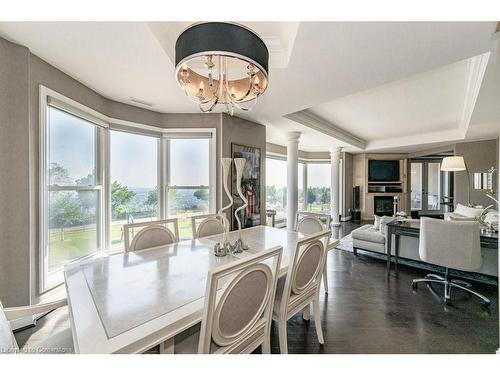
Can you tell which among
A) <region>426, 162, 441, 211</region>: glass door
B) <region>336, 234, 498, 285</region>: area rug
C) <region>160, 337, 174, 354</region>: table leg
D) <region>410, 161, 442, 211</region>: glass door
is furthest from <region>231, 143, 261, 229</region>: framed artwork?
<region>426, 162, 441, 211</region>: glass door

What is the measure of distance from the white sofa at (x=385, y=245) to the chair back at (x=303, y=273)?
228 cm

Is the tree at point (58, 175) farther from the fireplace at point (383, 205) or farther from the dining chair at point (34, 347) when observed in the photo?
the fireplace at point (383, 205)

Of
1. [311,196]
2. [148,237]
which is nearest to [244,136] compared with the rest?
[148,237]

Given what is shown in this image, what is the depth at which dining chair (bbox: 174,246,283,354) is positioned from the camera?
35.3 inches

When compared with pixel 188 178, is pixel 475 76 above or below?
above

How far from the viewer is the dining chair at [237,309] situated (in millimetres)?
897

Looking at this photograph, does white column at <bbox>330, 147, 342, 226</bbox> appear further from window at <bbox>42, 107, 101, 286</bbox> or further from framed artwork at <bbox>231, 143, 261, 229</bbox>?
window at <bbox>42, 107, 101, 286</bbox>

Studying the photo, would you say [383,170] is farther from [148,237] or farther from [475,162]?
[148,237]

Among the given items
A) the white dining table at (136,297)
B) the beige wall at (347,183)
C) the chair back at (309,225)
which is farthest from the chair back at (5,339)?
the beige wall at (347,183)

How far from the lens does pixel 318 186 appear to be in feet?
26.3

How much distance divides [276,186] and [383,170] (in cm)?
415

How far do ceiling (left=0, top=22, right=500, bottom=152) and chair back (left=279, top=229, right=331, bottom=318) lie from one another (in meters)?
1.47
